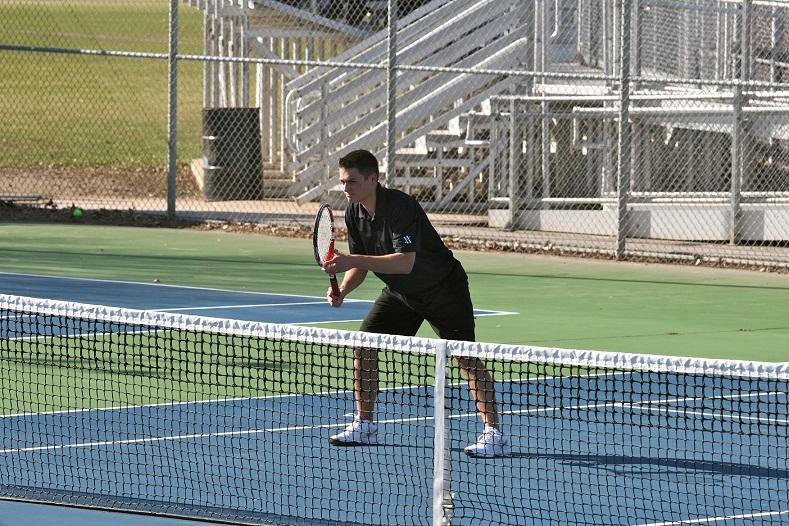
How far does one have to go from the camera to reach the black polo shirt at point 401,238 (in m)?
8.34

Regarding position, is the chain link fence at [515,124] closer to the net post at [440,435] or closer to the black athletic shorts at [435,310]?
the black athletic shorts at [435,310]

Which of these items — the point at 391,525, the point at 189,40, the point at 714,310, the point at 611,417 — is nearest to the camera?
the point at 391,525

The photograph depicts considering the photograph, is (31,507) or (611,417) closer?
(31,507)

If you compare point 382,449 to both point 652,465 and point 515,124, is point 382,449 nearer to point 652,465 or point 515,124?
point 652,465

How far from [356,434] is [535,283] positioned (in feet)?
23.6

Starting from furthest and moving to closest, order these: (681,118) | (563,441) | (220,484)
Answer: (681,118) < (563,441) < (220,484)

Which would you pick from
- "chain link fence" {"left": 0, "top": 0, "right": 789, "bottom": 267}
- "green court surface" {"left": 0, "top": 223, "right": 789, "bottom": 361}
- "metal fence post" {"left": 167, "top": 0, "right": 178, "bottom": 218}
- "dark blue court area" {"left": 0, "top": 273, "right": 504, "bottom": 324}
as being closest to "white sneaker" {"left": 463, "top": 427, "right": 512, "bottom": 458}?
"green court surface" {"left": 0, "top": 223, "right": 789, "bottom": 361}

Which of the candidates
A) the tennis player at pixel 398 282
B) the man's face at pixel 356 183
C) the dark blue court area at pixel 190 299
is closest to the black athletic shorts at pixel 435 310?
the tennis player at pixel 398 282

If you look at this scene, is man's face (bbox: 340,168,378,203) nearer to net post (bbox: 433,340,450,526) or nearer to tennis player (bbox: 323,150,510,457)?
tennis player (bbox: 323,150,510,457)

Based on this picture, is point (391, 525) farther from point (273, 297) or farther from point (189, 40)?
point (189, 40)

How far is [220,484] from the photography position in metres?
7.77

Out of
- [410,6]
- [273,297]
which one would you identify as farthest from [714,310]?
[410,6]

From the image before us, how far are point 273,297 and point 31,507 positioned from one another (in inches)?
282

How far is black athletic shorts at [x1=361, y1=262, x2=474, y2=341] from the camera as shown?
8602 millimetres
